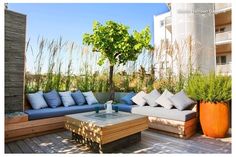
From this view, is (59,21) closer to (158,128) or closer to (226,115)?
(158,128)

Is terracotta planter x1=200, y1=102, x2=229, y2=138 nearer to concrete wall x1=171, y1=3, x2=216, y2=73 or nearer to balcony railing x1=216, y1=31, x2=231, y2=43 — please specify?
concrete wall x1=171, y1=3, x2=216, y2=73

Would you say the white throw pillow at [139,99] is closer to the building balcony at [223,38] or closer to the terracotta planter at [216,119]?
the terracotta planter at [216,119]

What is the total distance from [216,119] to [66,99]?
296 cm

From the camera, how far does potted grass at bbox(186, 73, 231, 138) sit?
3258mm

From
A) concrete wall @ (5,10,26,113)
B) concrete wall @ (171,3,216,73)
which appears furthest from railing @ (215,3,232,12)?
concrete wall @ (5,10,26,113)

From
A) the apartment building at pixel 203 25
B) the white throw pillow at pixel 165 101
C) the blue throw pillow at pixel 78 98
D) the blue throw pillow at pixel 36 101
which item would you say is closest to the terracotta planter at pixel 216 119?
the white throw pillow at pixel 165 101

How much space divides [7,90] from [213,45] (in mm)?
9200

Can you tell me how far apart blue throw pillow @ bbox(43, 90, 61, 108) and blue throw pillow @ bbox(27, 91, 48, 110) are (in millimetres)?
103

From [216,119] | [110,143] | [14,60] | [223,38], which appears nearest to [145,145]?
[110,143]

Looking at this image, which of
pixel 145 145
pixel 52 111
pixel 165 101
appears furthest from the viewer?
pixel 165 101

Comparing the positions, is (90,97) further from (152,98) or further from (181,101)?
(181,101)

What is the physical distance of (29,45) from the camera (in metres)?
4.11

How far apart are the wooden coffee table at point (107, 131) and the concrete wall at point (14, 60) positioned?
105 centimetres

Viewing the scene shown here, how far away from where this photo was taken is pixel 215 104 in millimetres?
3281
